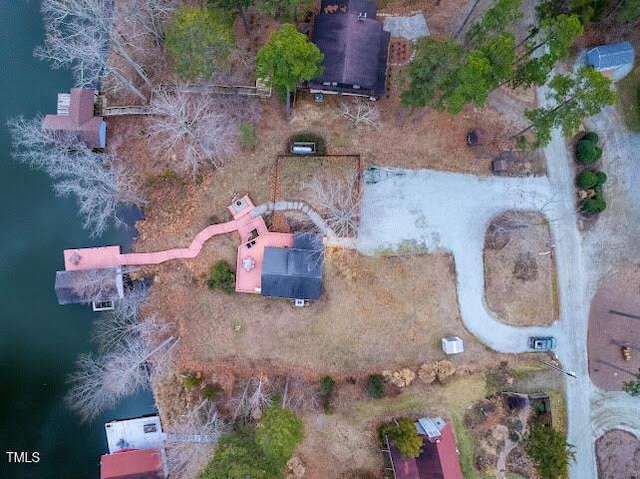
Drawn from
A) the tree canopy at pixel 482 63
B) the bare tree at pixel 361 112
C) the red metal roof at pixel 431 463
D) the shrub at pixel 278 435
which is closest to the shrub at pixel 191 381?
the shrub at pixel 278 435

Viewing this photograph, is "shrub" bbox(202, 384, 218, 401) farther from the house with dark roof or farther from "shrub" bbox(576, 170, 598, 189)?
"shrub" bbox(576, 170, 598, 189)

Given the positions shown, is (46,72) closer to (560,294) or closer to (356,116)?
(356,116)

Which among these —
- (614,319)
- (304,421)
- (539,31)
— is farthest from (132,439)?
(539,31)

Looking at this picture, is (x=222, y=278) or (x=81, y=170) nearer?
(x=81, y=170)

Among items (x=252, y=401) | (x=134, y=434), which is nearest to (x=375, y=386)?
(x=252, y=401)

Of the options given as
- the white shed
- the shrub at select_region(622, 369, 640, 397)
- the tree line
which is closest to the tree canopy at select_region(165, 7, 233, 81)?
the tree line

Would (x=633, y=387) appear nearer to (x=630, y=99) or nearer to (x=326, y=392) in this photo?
(x=326, y=392)
